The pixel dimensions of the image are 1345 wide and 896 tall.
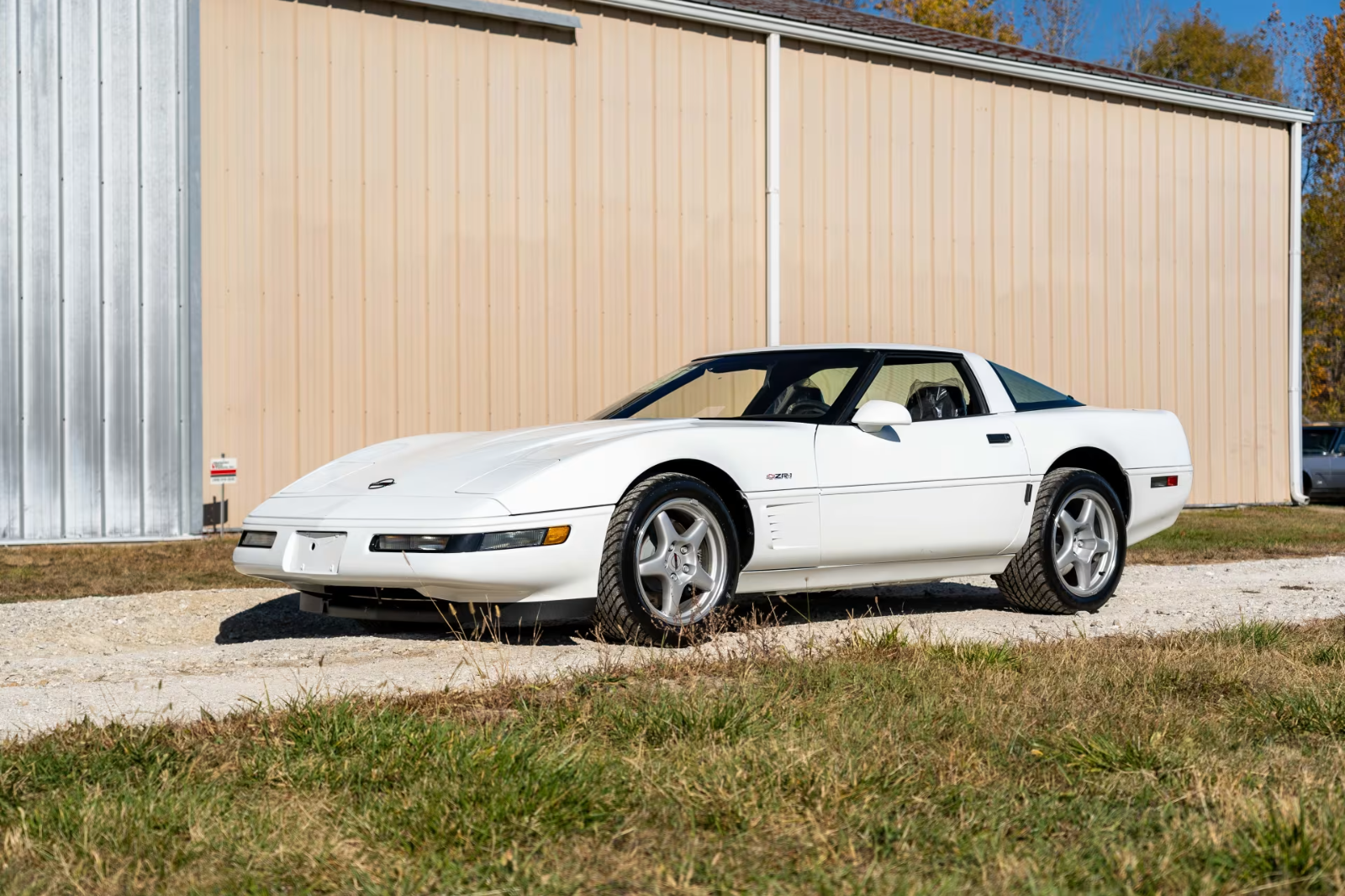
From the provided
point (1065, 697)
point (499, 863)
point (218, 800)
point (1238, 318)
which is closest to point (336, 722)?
point (218, 800)

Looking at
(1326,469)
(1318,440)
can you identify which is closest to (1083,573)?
(1326,469)

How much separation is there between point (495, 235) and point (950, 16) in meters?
25.7

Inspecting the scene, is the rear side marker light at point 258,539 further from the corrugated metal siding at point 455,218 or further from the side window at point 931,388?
the corrugated metal siding at point 455,218

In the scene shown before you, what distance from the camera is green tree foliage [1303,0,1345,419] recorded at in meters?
35.1

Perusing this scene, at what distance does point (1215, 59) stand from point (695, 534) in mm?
39759

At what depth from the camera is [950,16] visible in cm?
3538

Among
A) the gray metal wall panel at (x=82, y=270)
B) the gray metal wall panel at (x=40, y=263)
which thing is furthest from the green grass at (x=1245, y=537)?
the gray metal wall panel at (x=40, y=263)

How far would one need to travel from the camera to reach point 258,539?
5.87 m

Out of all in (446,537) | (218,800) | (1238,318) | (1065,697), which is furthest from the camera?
(1238,318)

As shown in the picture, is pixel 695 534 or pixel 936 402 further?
pixel 936 402

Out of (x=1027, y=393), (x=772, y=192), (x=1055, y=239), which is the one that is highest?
(x=772, y=192)

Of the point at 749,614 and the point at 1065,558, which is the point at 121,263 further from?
the point at 1065,558

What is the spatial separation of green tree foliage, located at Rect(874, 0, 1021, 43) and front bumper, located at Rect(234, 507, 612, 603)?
104 feet

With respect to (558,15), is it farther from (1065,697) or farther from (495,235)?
(1065,697)
